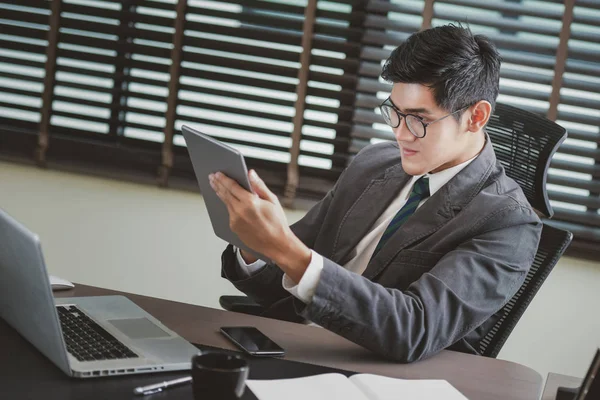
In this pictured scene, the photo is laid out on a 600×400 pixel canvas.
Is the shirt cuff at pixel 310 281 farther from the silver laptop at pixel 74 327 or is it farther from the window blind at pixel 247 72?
the window blind at pixel 247 72

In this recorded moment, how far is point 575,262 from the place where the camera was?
9.11ft

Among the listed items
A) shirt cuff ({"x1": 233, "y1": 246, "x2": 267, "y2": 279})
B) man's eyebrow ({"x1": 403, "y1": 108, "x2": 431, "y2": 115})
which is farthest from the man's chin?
shirt cuff ({"x1": 233, "y1": 246, "x2": 267, "y2": 279})

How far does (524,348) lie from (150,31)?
1.85 metres

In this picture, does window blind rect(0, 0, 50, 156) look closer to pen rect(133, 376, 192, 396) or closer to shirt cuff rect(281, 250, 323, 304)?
shirt cuff rect(281, 250, 323, 304)

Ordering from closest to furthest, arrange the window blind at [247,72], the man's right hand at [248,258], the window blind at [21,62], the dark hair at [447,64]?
the dark hair at [447,64] < the man's right hand at [248,258] < the window blind at [247,72] < the window blind at [21,62]

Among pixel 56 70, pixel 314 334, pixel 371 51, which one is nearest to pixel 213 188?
pixel 314 334

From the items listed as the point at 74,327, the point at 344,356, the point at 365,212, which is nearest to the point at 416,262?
the point at 365,212

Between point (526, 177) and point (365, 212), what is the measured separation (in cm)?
40

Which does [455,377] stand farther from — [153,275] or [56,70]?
[56,70]

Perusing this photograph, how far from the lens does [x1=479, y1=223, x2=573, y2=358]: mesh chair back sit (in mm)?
1741

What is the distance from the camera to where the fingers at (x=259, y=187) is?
1404mm

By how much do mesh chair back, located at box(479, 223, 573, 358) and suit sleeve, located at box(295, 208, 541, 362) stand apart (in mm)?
107

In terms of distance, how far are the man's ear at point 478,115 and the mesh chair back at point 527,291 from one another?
30cm

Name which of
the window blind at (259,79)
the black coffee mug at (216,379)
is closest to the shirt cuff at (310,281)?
the black coffee mug at (216,379)
